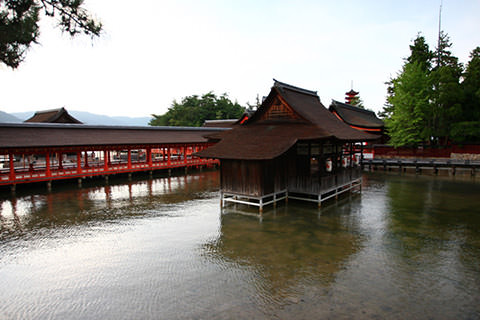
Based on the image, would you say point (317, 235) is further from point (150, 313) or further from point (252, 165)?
point (150, 313)

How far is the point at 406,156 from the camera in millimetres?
35906

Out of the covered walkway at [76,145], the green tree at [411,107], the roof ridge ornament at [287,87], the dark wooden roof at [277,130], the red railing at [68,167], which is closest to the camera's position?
the dark wooden roof at [277,130]

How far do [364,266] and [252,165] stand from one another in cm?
750

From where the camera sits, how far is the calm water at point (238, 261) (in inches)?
280

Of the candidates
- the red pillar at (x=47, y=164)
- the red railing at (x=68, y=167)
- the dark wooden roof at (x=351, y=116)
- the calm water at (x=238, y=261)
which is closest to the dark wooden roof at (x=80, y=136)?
the red railing at (x=68, y=167)

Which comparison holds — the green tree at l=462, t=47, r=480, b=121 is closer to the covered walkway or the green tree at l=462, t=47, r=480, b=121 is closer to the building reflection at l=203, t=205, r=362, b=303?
the building reflection at l=203, t=205, r=362, b=303

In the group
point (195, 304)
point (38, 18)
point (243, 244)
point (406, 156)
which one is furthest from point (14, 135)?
point (406, 156)

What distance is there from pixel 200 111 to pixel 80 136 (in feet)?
170

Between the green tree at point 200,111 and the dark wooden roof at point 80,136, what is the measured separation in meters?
40.5

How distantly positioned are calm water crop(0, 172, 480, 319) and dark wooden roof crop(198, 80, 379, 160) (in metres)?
3.25

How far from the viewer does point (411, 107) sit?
33938mm

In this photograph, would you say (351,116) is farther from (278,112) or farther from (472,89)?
(278,112)

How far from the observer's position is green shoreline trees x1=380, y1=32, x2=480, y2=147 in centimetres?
3225

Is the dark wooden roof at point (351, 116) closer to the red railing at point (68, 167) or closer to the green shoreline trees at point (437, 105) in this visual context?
the green shoreline trees at point (437, 105)
